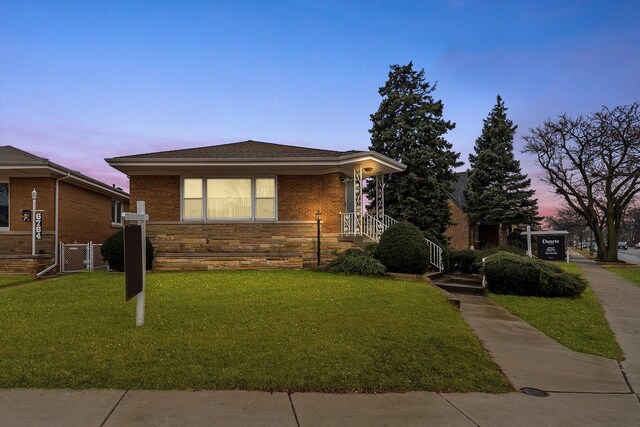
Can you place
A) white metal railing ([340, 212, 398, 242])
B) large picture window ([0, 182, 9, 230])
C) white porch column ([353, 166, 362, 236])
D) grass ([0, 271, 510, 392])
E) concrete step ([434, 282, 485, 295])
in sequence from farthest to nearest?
large picture window ([0, 182, 9, 230])
white porch column ([353, 166, 362, 236])
white metal railing ([340, 212, 398, 242])
concrete step ([434, 282, 485, 295])
grass ([0, 271, 510, 392])

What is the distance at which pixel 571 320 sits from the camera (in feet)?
26.0

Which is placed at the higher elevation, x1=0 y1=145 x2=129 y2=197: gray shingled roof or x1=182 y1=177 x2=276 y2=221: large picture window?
x1=0 y1=145 x2=129 y2=197: gray shingled roof

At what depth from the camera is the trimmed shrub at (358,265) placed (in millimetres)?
11570

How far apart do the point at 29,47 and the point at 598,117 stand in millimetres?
32925

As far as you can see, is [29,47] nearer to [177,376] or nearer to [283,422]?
[177,376]

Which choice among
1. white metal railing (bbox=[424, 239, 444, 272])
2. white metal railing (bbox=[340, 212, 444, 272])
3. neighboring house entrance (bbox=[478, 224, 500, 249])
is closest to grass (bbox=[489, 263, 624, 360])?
white metal railing (bbox=[424, 239, 444, 272])

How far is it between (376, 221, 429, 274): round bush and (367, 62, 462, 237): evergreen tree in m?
9.31

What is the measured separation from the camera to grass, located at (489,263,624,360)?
6.34 meters

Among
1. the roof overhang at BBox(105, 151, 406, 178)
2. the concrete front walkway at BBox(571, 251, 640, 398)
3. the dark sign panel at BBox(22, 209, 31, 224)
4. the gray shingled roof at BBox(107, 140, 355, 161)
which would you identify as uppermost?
the gray shingled roof at BBox(107, 140, 355, 161)

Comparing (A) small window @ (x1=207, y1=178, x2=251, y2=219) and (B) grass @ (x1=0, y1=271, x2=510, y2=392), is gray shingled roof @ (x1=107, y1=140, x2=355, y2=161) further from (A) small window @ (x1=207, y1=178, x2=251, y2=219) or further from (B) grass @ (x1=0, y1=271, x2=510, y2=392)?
(B) grass @ (x1=0, y1=271, x2=510, y2=392)

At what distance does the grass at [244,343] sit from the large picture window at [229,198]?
21.1ft

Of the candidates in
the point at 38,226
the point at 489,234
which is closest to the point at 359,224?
the point at 38,226

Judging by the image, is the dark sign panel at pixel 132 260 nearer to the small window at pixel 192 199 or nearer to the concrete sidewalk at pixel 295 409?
the concrete sidewalk at pixel 295 409

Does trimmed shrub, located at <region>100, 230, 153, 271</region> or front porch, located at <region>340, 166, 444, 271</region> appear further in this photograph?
front porch, located at <region>340, 166, 444, 271</region>
